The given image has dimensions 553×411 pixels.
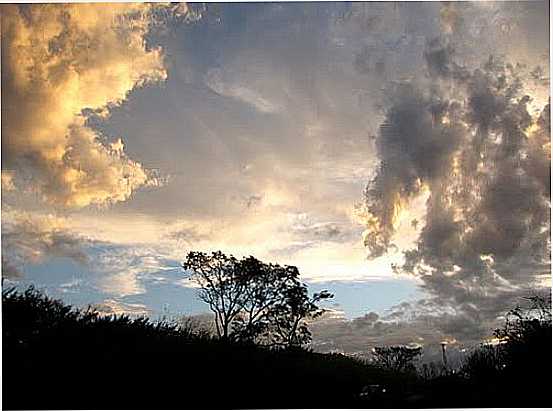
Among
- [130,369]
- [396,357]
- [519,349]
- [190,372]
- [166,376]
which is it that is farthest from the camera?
[396,357]

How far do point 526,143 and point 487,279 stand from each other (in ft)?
5.31

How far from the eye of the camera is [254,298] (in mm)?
9836

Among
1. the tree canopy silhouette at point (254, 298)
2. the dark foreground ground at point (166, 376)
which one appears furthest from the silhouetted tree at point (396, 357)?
the dark foreground ground at point (166, 376)

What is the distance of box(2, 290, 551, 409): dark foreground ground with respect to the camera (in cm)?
637

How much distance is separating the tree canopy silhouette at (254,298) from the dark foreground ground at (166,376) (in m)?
1.21

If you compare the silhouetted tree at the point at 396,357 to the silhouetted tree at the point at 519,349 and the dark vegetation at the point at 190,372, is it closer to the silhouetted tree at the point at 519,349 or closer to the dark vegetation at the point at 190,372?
the silhouetted tree at the point at 519,349

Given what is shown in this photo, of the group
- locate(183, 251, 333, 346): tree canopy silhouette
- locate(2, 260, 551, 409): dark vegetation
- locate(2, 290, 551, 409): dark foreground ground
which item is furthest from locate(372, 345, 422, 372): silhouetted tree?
locate(2, 290, 551, 409): dark foreground ground

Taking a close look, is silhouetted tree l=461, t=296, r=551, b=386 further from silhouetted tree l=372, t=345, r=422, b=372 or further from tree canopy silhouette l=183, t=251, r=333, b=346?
tree canopy silhouette l=183, t=251, r=333, b=346

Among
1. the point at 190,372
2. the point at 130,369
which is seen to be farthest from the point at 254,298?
the point at 130,369

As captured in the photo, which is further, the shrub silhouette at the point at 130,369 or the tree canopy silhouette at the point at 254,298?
the tree canopy silhouette at the point at 254,298

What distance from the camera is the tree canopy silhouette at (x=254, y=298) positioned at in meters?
8.94

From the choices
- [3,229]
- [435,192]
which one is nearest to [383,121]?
[435,192]

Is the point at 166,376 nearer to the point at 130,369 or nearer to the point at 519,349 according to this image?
the point at 130,369

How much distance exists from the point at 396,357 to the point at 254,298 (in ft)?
6.31
